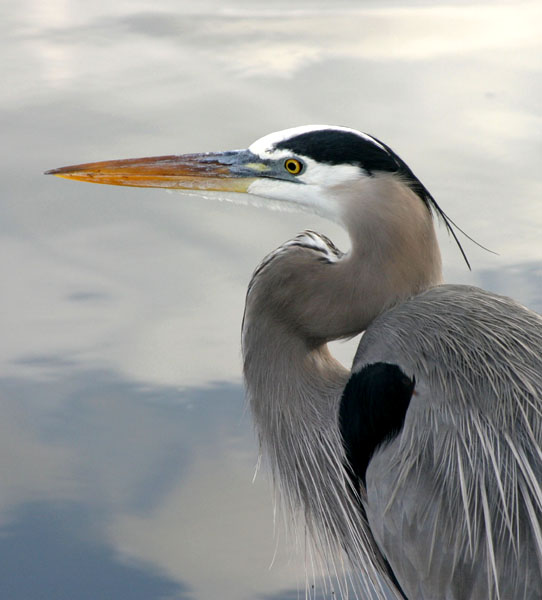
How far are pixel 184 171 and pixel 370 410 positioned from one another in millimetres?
582

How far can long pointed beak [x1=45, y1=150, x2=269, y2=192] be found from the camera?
75.5 inches

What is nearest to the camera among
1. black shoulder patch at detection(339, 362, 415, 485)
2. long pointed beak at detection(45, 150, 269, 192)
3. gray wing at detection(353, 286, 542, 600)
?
gray wing at detection(353, 286, 542, 600)

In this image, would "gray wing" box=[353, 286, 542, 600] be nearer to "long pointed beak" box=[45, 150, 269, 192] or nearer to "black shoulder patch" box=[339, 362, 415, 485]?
"black shoulder patch" box=[339, 362, 415, 485]

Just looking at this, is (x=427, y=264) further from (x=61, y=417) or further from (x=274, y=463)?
(x=61, y=417)

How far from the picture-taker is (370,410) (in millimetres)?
1787

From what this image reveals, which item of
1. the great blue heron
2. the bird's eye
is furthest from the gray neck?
the bird's eye

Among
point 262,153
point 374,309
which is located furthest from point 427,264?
point 262,153

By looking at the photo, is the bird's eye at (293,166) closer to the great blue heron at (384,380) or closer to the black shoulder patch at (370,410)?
the great blue heron at (384,380)

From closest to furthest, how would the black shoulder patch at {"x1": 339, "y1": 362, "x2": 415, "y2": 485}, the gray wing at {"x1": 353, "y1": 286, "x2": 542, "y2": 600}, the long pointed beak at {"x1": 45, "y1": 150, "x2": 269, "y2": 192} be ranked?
the gray wing at {"x1": 353, "y1": 286, "x2": 542, "y2": 600}, the black shoulder patch at {"x1": 339, "y1": 362, "x2": 415, "y2": 485}, the long pointed beak at {"x1": 45, "y1": 150, "x2": 269, "y2": 192}

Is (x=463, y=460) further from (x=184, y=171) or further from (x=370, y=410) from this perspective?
(x=184, y=171)

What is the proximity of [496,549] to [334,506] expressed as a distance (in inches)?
16.1

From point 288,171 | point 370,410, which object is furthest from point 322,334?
point 288,171

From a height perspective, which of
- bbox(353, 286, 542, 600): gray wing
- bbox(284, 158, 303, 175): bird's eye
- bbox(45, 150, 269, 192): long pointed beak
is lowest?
bbox(353, 286, 542, 600): gray wing

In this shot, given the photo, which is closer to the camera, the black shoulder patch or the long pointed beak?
the black shoulder patch
